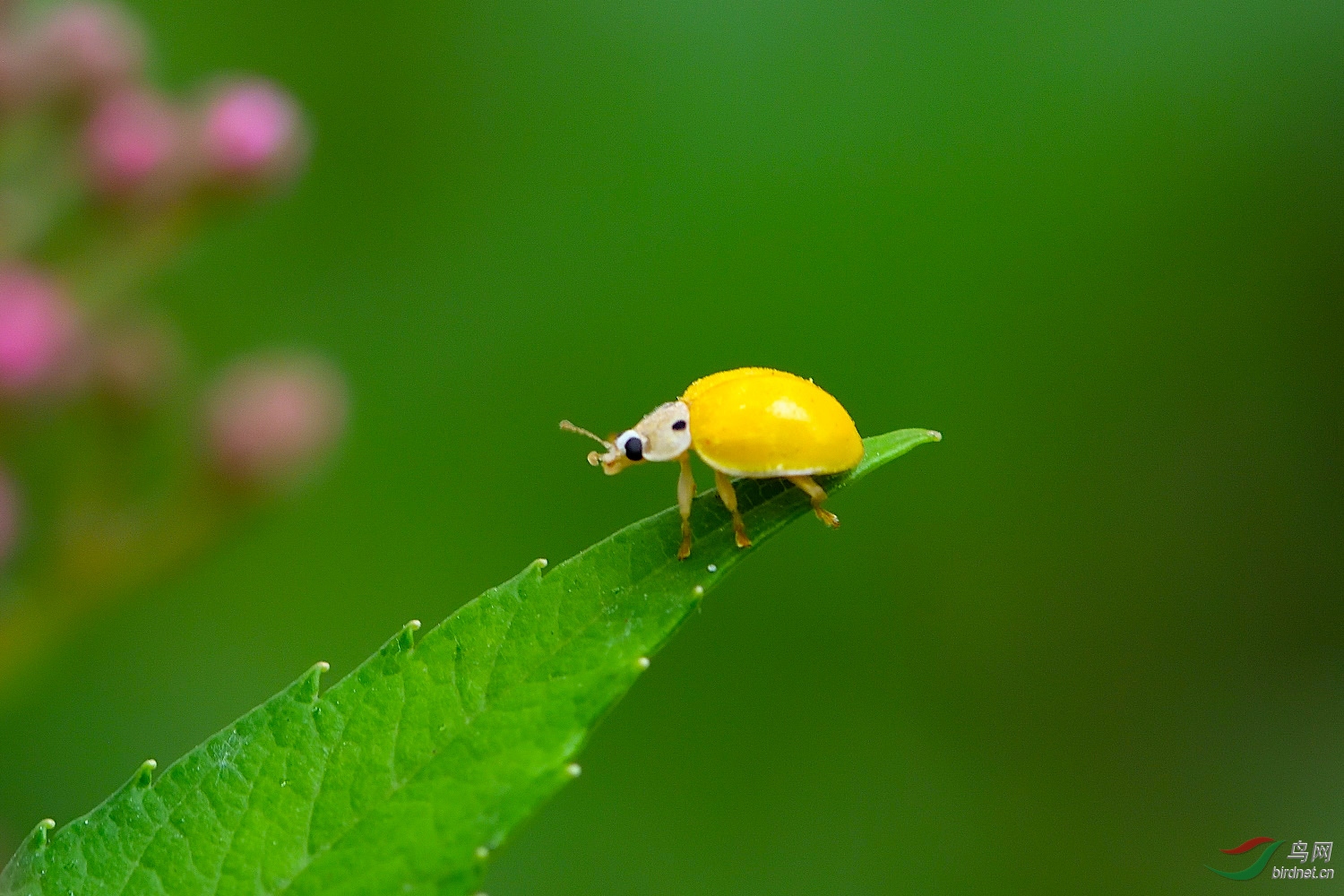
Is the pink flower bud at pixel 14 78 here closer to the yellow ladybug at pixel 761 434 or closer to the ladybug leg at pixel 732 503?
the yellow ladybug at pixel 761 434

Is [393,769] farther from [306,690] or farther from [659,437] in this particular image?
[659,437]

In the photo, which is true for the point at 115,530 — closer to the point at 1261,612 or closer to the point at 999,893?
the point at 999,893

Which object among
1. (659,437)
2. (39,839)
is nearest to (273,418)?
(659,437)

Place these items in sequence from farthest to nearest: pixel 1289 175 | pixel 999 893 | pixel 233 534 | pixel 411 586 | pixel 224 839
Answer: pixel 1289 175 < pixel 411 586 < pixel 999 893 < pixel 233 534 < pixel 224 839

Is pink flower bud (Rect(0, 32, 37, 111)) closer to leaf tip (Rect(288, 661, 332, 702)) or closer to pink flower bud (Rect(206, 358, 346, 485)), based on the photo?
pink flower bud (Rect(206, 358, 346, 485))

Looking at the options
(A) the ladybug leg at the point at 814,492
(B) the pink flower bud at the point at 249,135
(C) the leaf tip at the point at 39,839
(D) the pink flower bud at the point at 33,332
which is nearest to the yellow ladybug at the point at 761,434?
(A) the ladybug leg at the point at 814,492

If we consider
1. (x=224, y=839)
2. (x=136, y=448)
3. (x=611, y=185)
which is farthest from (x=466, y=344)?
(x=224, y=839)
